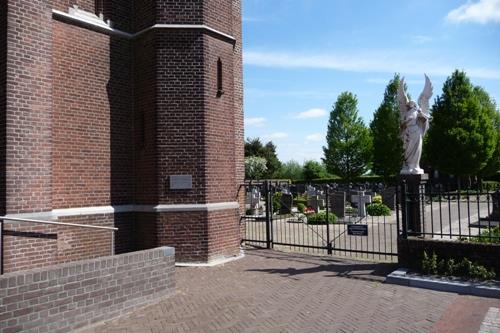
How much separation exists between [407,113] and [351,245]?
435 centimetres

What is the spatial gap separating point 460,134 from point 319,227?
76.9 ft

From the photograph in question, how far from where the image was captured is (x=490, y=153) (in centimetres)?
3522

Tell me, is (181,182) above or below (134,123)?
below

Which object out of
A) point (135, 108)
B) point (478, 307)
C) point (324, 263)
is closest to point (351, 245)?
point (324, 263)

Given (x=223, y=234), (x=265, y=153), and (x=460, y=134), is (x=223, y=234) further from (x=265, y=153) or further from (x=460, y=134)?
(x=265, y=153)

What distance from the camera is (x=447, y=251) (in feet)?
26.8

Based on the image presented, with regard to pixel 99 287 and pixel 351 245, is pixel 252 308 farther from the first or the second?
pixel 351 245

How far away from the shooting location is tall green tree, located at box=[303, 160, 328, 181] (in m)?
61.3

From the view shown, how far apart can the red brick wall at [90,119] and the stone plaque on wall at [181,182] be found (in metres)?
1.31

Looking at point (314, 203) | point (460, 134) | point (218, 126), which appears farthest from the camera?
point (460, 134)

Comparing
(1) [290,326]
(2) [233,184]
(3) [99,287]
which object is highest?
(2) [233,184]

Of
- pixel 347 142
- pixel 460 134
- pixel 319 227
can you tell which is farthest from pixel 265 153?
pixel 319 227

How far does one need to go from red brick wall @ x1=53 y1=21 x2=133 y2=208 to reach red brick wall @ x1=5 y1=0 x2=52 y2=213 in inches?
22.8

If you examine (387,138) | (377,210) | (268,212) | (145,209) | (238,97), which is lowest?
(377,210)
